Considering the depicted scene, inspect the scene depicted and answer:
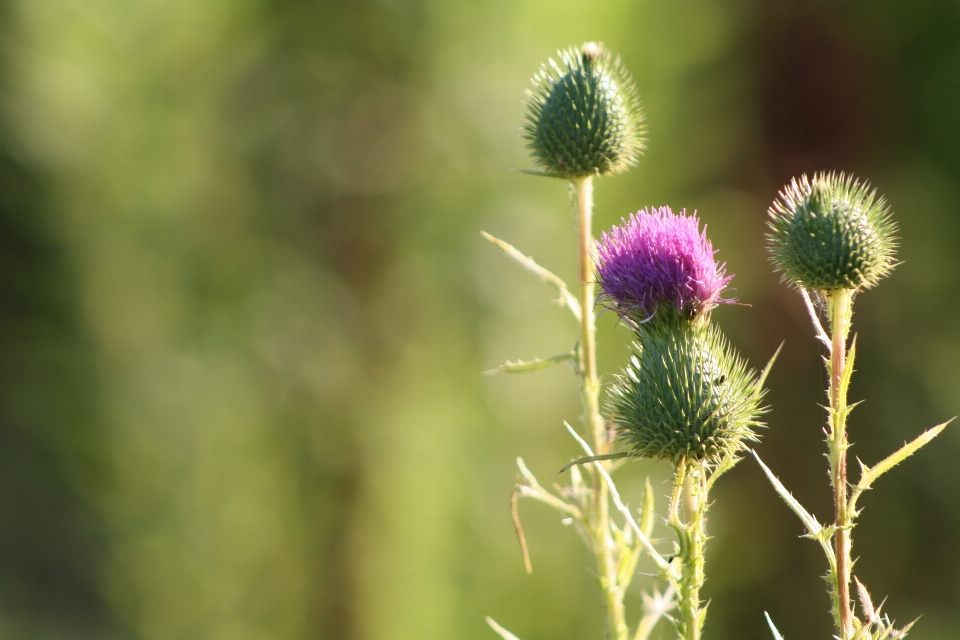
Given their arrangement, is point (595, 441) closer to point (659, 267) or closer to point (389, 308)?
point (659, 267)

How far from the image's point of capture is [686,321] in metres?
1.86

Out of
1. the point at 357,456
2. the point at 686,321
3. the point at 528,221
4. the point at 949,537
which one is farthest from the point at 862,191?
the point at 949,537

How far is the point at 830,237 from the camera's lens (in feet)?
5.15

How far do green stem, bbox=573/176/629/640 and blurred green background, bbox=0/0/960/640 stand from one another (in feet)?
15.6

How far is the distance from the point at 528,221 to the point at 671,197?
5.91ft

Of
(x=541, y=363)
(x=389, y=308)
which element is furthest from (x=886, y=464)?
(x=389, y=308)

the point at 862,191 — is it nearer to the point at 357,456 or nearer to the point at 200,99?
the point at 357,456

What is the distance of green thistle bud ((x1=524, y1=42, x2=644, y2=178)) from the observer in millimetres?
2119

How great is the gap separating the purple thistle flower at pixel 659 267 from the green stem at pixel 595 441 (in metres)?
0.07

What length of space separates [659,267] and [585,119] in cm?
55

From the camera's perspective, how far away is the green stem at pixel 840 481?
1.30 metres

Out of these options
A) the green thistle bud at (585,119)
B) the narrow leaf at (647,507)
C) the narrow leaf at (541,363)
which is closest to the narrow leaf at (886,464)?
the narrow leaf at (647,507)

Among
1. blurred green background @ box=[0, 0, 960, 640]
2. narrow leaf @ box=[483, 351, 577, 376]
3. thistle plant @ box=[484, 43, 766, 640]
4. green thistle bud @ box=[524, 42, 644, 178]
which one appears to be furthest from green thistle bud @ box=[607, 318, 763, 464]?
blurred green background @ box=[0, 0, 960, 640]

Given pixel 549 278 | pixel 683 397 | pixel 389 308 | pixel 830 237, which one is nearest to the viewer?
pixel 830 237
